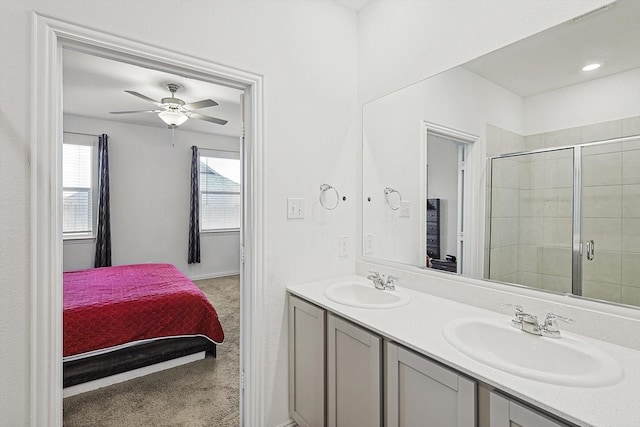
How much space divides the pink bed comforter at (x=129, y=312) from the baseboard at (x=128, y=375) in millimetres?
243

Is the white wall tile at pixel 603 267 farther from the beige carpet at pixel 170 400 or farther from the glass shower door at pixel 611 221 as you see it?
the beige carpet at pixel 170 400

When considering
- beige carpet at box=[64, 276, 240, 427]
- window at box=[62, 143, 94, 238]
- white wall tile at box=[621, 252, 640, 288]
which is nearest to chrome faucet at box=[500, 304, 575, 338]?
white wall tile at box=[621, 252, 640, 288]

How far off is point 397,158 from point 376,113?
1.08 ft

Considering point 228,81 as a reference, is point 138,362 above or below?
below

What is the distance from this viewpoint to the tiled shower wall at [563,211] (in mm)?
1087

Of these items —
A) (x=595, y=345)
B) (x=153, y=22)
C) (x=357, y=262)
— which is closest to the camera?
(x=595, y=345)

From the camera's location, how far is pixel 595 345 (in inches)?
42.3

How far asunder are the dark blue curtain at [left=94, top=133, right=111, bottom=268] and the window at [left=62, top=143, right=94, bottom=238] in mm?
234

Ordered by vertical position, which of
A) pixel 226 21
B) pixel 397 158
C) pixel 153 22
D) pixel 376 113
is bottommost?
pixel 397 158

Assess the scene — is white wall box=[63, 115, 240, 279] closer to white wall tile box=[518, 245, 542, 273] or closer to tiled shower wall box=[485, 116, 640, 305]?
tiled shower wall box=[485, 116, 640, 305]

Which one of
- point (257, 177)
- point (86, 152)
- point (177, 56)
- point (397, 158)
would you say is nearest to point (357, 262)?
point (397, 158)

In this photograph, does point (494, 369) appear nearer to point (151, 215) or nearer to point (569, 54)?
point (569, 54)

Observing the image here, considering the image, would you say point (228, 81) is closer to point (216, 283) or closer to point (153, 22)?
point (153, 22)

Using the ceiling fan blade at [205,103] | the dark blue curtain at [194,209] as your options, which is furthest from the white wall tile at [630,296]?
the dark blue curtain at [194,209]
